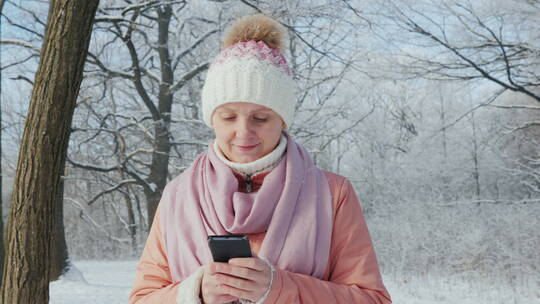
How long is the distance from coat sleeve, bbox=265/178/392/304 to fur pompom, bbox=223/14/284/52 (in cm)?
41

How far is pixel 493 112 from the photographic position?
49.8 feet

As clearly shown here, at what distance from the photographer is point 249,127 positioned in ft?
4.31

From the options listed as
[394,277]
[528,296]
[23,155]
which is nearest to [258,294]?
[23,155]

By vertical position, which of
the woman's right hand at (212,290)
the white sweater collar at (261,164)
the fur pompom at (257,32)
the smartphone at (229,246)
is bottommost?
the woman's right hand at (212,290)

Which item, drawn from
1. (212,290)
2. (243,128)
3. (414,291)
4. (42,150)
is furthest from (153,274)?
(414,291)

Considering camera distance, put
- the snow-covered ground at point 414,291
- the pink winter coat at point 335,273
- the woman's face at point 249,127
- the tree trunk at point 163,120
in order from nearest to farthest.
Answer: the pink winter coat at point 335,273, the woman's face at point 249,127, the snow-covered ground at point 414,291, the tree trunk at point 163,120

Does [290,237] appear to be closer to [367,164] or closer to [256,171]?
[256,171]

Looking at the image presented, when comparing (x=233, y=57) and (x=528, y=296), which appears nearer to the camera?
(x=233, y=57)

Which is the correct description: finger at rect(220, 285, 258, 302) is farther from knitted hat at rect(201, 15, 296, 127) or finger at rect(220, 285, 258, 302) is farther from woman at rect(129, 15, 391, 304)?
knitted hat at rect(201, 15, 296, 127)

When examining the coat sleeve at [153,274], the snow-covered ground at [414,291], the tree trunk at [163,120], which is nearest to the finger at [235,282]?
the coat sleeve at [153,274]

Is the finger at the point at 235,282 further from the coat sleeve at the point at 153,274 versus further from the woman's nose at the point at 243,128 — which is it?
the woman's nose at the point at 243,128

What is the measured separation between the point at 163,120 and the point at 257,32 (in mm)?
10848

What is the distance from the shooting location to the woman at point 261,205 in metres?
1.29

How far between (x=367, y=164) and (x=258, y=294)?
700 inches
